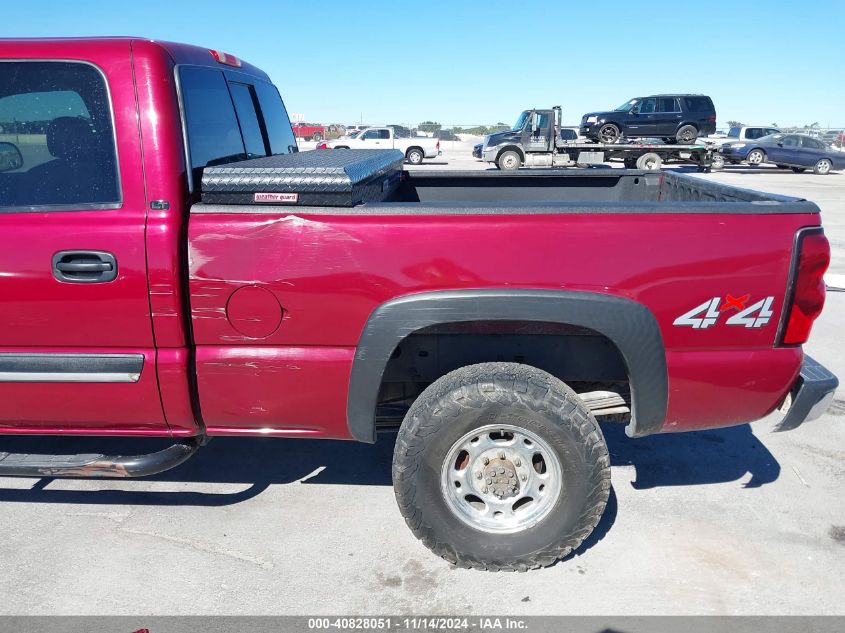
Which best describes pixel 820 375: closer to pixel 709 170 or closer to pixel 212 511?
pixel 212 511

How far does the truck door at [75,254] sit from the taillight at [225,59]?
0.65 metres

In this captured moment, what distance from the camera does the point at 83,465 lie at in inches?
104

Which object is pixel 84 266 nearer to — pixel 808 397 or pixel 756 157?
pixel 808 397

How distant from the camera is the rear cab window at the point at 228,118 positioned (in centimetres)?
265

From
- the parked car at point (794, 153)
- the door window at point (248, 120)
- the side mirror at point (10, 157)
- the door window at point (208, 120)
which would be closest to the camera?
the door window at point (208, 120)

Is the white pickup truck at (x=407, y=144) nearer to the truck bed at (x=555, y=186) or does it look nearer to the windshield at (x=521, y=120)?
the windshield at (x=521, y=120)

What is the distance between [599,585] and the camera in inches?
105

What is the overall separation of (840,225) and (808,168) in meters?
15.8

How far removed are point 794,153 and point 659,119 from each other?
20.1 feet

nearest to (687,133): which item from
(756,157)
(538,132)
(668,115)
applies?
(668,115)

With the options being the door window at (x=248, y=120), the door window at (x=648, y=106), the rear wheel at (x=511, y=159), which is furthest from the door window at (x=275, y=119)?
the door window at (x=648, y=106)

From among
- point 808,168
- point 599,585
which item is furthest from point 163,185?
point 808,168

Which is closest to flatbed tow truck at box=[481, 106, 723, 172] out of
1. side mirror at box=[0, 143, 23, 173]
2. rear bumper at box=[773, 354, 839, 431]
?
rear bumper at box=[773, 354, 839, 431]

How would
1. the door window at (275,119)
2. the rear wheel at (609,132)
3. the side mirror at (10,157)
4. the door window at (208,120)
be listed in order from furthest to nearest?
the rear wheel at (609,132)
the door window at (275,119)
the side mirror at (10,157)
the door window at (208,120)
